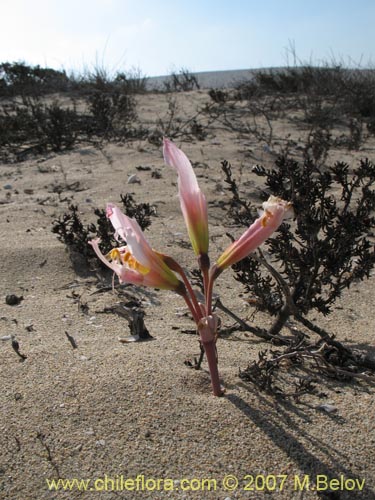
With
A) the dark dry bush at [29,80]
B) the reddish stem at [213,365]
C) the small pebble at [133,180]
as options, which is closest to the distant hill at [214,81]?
the dark dry bush at [29,80]

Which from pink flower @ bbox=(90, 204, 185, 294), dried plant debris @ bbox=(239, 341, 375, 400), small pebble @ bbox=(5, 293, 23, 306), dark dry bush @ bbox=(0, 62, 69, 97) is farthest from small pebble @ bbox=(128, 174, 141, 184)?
dark dry bush @ bbox=(0, 62, 69, 97)

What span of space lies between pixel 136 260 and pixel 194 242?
0.62 feet

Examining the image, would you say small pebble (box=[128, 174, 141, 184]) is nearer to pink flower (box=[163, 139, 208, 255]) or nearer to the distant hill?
pink flower (box=[163, 139, 208, 255])

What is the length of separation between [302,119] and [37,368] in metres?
7.62

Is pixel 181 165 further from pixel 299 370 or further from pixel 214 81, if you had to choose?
pixel 214 81

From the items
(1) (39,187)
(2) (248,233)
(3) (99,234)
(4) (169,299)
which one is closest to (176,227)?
(3) (99,234)

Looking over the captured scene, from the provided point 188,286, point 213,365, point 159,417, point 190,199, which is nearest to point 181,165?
point 190,199

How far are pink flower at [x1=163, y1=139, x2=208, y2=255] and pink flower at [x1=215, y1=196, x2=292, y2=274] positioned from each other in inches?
3.4

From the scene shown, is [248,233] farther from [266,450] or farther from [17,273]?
[17,273]

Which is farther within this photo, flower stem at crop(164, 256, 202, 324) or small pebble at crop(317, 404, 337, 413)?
small pebble at crop(317, 404, 337, 413)

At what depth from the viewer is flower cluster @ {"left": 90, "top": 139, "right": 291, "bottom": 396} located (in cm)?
138

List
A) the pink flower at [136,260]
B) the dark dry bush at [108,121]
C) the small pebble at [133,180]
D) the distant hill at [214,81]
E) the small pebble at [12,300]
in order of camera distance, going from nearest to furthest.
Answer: the pink flower at [136,260]
the small pebble at [12,300]
the small pebble at [133,180]
the dark dry bush at [108,121]
the distant hill at [214,81]

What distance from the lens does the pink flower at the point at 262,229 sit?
1.43 m

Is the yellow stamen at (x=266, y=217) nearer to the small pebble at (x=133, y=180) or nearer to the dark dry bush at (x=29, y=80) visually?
the small pebble at (x=133, y=180)
